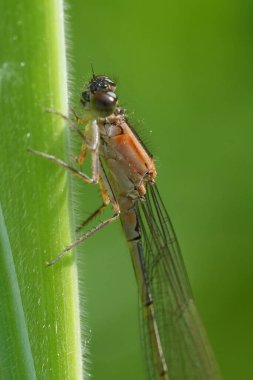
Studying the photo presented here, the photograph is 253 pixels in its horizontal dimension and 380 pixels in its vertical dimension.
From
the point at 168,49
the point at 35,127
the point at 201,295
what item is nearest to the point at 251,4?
Result: the point at 168,49

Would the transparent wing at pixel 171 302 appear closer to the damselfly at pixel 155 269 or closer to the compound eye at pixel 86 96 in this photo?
the damselfly at pixel 155 269

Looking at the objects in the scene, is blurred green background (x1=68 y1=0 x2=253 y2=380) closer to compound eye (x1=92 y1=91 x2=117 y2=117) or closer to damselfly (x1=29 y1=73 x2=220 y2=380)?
damselfly (x1=29 y1=73 x2=220 y2=380)

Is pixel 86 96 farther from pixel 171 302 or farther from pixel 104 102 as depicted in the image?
pixel 171 302

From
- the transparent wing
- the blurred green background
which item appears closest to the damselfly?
the transparent wing

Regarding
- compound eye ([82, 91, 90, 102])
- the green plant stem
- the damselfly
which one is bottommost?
the green plant stem

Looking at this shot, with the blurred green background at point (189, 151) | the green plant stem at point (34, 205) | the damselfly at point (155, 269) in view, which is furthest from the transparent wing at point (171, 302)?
the green plant stem at point (34, 205)

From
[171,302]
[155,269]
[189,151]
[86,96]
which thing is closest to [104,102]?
[86,96]
